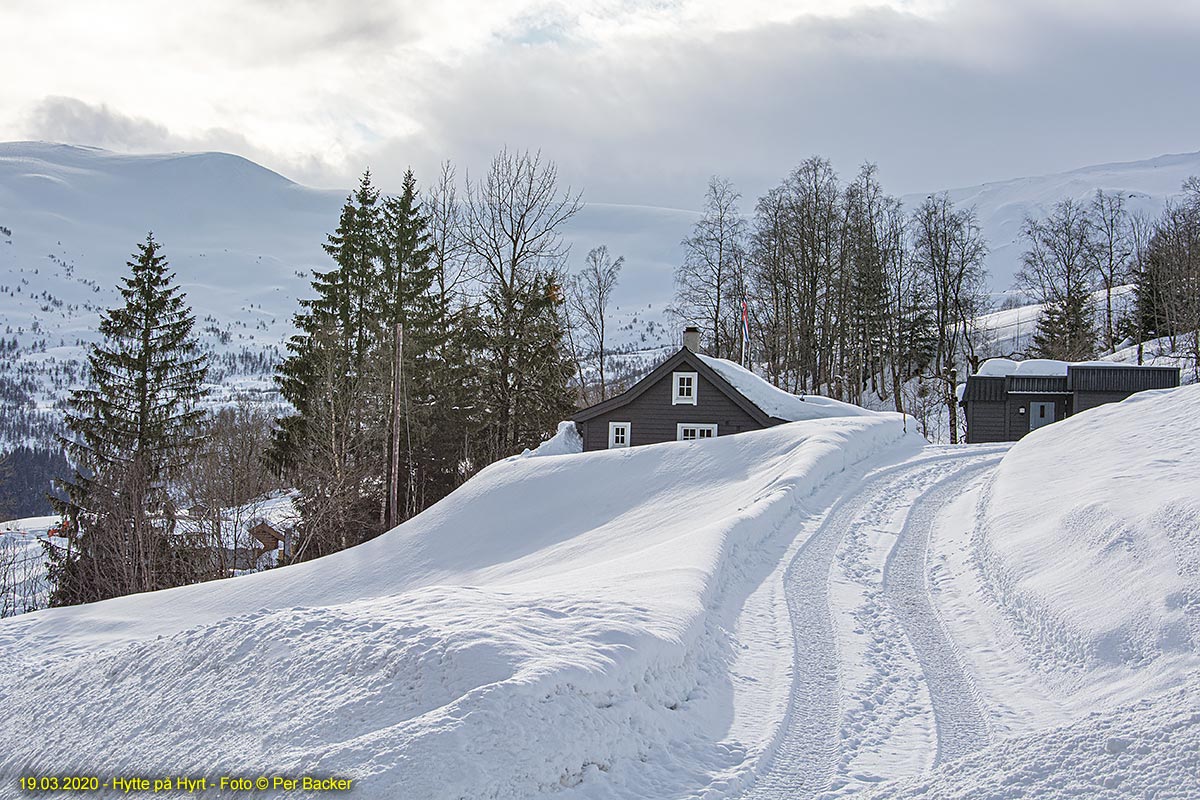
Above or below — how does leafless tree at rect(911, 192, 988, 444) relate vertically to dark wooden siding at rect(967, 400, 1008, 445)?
above

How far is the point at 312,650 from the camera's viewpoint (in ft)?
23.7

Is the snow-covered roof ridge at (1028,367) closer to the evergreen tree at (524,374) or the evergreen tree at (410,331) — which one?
the evergreen tree at (524,374)

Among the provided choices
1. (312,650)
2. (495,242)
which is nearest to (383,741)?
(312,650)

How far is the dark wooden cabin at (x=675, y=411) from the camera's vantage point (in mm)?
28375

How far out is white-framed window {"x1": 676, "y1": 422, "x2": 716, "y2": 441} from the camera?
94.2ft

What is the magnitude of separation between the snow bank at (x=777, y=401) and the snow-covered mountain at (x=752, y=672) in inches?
591

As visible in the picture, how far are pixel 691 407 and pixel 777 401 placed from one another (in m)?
3.07

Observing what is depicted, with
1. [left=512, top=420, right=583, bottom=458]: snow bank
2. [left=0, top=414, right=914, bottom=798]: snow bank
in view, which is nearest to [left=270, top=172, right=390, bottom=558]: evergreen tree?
[left=512, top=420, right=583, bottom=458]: snow bank

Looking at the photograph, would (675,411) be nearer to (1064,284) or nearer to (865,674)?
(865,674)

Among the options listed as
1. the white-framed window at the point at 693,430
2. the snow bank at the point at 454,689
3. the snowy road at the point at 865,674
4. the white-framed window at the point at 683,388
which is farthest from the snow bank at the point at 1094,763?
the white-framed window at the point at 683,388

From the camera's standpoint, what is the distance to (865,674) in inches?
286

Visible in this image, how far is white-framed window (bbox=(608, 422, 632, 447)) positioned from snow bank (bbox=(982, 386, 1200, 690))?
16965 millimetres

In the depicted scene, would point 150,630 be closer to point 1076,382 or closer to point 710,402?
point 710,402

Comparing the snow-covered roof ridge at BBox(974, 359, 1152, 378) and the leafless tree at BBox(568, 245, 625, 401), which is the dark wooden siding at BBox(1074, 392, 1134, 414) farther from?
the leafless tree at BBox(568, 245, 625, 401)
